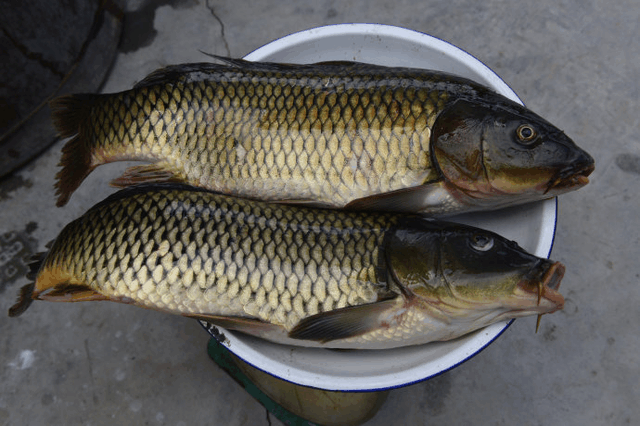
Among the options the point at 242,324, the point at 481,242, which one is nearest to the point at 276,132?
the point at 242,324

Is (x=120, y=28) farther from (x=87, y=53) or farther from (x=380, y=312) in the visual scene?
(x=380, y=312)

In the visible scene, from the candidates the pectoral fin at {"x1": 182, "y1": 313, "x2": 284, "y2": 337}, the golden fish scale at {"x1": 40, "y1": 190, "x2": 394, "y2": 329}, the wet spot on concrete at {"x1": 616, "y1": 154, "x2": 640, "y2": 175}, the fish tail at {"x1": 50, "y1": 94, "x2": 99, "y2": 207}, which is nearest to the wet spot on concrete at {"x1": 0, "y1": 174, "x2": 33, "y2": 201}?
the fish tail at {"x1": 50, "y1": 94, "x2": 99, "y2": 207}

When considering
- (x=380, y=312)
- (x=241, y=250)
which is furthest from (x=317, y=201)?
(x=380, y=312)

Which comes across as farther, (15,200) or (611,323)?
(15,200)

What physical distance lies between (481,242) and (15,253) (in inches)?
90.1

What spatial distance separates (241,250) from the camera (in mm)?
1543

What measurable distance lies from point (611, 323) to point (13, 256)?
2.86 meters

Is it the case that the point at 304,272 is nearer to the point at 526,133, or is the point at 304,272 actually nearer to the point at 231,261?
the point at 231,261

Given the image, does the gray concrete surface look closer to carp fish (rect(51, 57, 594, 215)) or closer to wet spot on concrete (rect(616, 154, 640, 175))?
wet spot on concrete (rect(616, 154, 640, 175))

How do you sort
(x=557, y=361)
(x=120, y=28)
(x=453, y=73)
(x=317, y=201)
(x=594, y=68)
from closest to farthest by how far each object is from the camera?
(x=317, y=201) < (x=453, y=73) < (x=557, y=361) < (x=594, y=68) < (x=120, y=28)

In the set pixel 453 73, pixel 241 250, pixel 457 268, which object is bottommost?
pixel 457 268

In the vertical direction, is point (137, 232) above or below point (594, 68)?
above

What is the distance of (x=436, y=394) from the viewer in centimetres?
237

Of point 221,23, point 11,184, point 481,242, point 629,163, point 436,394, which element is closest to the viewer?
point 481,242
